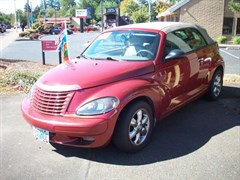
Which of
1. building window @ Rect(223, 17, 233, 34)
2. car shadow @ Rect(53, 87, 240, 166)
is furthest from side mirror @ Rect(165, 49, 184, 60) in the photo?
building window @ Rect(223, 17, 233, 34)

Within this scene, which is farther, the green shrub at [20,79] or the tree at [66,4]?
the tree at [66,4]

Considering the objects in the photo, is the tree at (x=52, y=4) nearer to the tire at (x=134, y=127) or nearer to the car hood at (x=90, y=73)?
the car hood at (x=90, y=73)

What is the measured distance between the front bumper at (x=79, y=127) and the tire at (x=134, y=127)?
0.16 meters

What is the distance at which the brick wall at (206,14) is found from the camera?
26.6 meters

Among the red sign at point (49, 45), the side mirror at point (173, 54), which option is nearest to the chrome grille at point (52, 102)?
the side mirror at point (173, 54)

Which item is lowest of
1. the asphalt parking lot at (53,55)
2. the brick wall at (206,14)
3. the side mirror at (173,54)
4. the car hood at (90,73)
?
the asphalt parking lot at (53,55)

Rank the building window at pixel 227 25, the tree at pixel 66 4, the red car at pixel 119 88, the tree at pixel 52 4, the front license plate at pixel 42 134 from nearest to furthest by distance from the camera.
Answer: the red car at pixel 119 88, the front license plate at pixel 42 134, the building window at pixel 227 25, the tree at pixel 66 4, the tree at pixel 52 4

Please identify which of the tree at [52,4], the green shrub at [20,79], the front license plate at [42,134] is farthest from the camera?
the tree at [52,4]

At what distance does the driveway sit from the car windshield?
1.28 meters

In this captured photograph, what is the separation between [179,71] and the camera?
5.06m

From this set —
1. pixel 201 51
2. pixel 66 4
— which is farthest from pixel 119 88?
pixel 66 4

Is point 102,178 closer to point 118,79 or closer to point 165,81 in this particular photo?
point 118,79

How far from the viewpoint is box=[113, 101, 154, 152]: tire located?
3.96m

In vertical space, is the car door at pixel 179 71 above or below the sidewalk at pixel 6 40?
above
